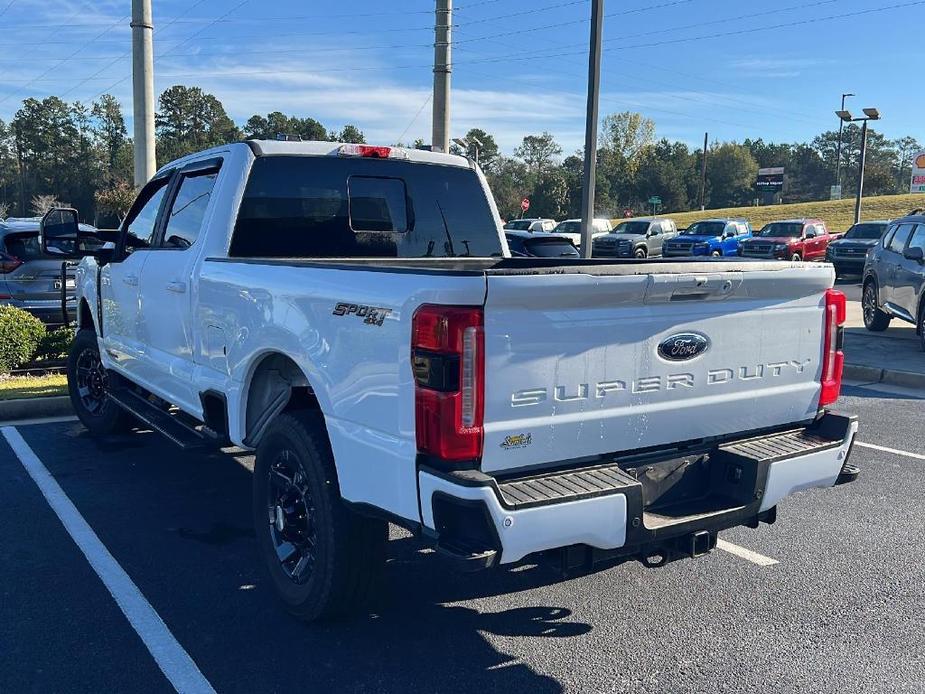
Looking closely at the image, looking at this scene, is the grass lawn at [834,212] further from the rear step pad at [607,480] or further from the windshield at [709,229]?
the rear step pad at [607,480]

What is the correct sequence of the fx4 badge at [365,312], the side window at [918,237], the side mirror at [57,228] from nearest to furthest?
the fx4 badge at [365,312]
the side mirror at [57,228]
the side window at [918,237]

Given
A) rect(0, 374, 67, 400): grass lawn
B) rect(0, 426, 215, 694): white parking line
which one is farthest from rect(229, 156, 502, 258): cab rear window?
rect(0, 374, 67, 400): grass lawn

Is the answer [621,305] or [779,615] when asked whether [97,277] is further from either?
[779,615]

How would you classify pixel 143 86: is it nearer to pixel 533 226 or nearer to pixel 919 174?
pixel 533 226

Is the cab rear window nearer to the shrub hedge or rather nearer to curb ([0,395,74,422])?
curb ([0,395,74,422])

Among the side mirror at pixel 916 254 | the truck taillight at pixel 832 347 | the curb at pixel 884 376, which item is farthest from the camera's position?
the side mirror at pixel 916 254

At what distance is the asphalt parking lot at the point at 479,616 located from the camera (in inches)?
133

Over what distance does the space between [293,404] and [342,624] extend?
1017mm

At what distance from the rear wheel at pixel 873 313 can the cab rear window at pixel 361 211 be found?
10450mm

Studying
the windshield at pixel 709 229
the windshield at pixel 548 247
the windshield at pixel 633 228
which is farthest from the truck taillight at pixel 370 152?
the windshield at pixel 633 228

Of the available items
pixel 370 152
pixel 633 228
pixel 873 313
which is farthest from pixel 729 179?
pixel 370 152

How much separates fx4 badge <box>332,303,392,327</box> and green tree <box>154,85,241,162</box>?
7850 cm

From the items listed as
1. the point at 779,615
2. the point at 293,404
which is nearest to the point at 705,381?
the point at 779,615

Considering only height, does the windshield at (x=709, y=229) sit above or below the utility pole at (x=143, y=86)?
below
